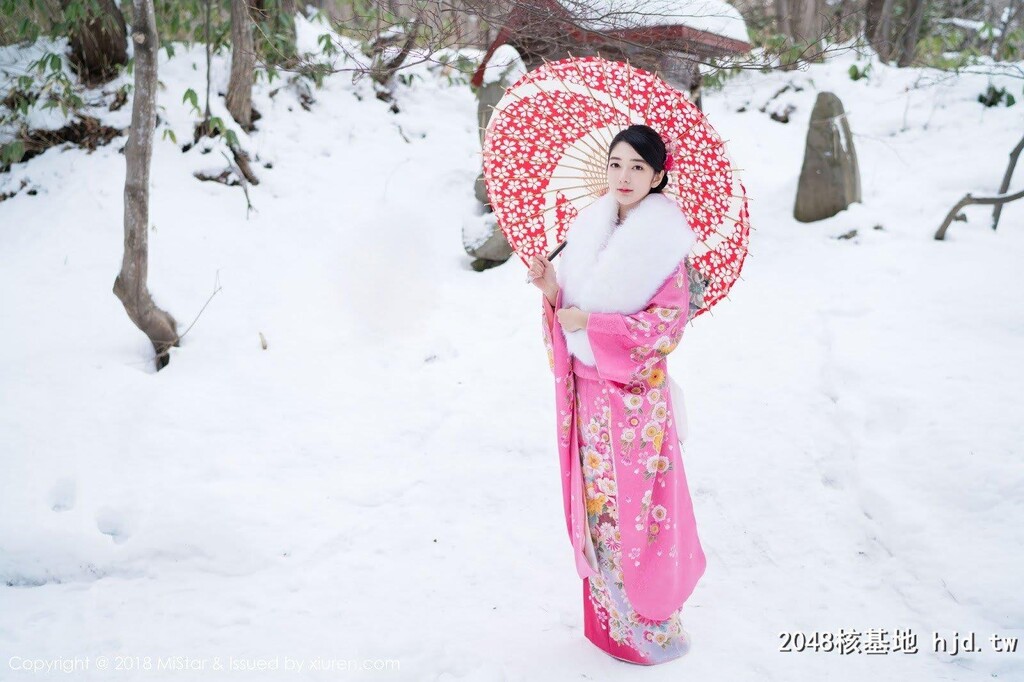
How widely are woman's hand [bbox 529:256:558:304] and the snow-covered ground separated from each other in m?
1.27

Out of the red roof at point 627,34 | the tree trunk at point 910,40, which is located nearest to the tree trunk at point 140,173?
the red roof at point 627,34

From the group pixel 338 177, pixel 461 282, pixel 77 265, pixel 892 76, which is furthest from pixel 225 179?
pixel 892 76

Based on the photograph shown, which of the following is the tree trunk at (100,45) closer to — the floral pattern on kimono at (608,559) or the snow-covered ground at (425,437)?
the snow-covered ground at (425,437)

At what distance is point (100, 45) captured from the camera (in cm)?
547

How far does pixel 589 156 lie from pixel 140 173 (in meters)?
2.55

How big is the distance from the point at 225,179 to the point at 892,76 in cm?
784

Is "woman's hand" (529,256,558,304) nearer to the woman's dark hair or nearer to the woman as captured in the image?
the woman

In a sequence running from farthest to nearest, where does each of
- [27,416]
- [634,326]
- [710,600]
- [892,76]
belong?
[892,76] → [27,416] → [710,600] → [634,326]

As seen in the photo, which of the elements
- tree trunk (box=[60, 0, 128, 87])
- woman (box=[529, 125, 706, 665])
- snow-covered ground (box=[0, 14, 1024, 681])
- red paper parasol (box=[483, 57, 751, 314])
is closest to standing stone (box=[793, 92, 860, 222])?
snow-covered ground (box=[0, 14, 1024, 681])

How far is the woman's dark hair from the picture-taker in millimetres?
2002

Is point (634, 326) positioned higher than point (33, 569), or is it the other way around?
point (634, 326)

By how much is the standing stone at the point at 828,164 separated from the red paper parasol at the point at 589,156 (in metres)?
3.81

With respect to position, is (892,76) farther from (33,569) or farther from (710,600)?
(33,569)

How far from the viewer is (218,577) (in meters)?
2.69
